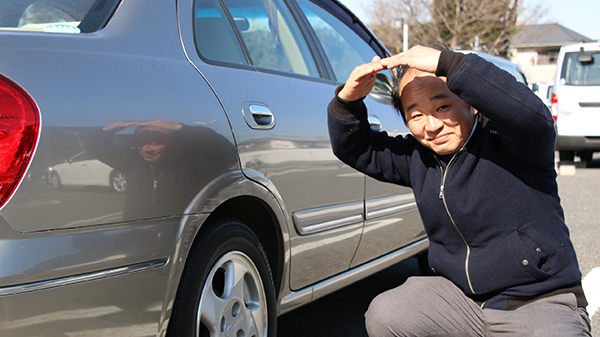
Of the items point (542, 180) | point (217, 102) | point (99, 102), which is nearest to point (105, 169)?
point (99, 102)

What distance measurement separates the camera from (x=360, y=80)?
1.75 metres

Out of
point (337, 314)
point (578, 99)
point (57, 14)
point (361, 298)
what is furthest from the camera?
point (578, 99)

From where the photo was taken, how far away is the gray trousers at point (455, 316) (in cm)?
159

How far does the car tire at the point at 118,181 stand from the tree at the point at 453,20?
101 feet

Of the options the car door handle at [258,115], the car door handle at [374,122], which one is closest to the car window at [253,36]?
the car door handle at [258,115]

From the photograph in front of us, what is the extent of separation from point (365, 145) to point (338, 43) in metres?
1.54

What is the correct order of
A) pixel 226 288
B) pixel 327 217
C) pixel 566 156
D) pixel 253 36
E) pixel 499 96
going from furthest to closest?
pixel 566 156, pixel 253 36, pixel 327 217, pixel 226 288, pixel 499 96

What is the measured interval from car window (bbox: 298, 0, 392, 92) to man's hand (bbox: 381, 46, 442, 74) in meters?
1.49

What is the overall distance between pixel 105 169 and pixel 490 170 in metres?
1.07

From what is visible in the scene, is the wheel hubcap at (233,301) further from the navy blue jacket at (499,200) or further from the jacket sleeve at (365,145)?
the navy blue jacket at (499,200)

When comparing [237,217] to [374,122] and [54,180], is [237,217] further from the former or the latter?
[374,122]

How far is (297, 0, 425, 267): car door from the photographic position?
2.83 metres

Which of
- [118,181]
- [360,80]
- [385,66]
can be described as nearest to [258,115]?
[360,80]

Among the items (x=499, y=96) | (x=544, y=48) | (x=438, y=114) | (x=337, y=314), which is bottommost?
(x=544, y=48)
